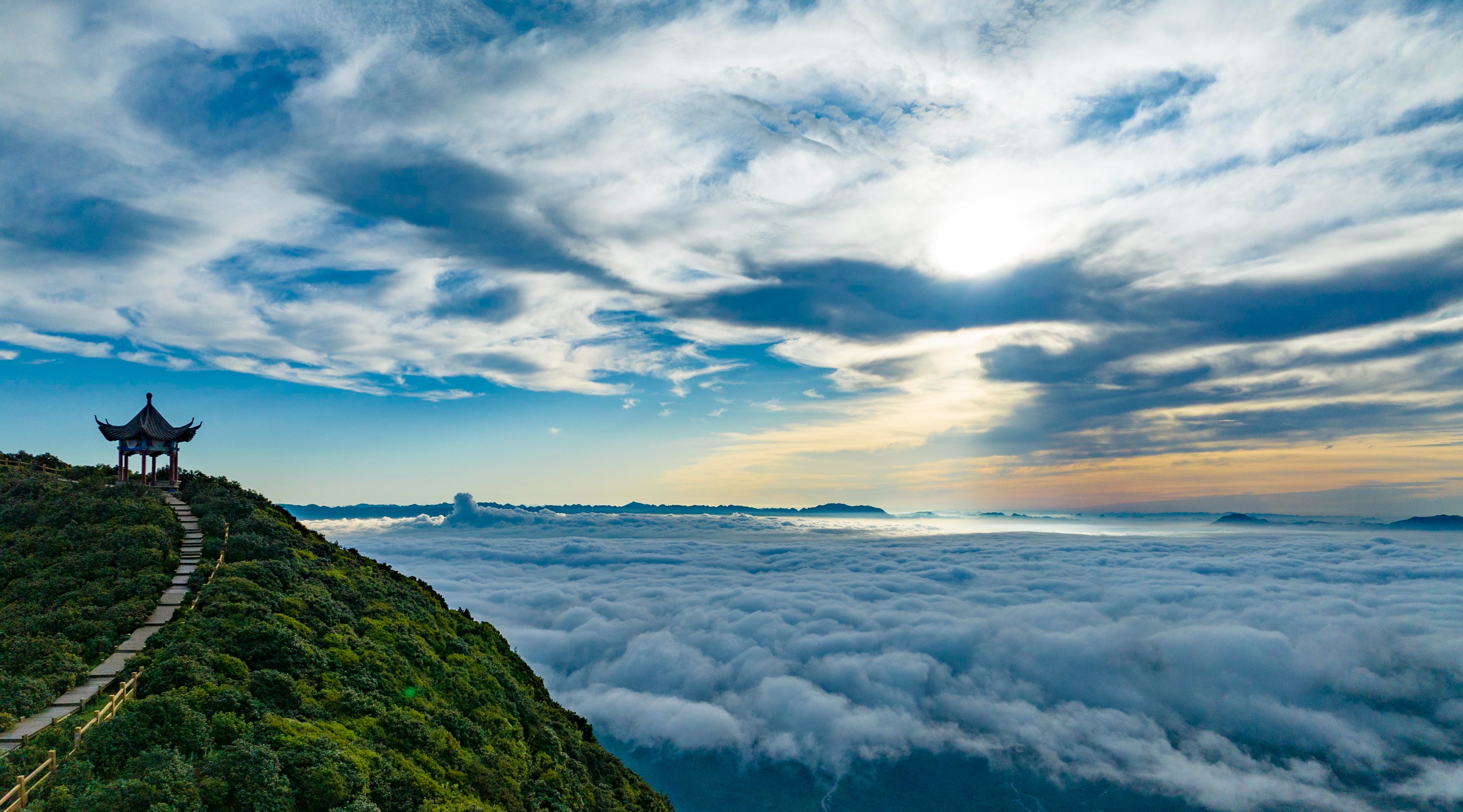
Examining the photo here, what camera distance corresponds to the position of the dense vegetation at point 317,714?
18.2 metres

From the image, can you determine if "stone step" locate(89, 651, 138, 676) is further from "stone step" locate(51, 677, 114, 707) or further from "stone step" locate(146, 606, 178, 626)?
"stone step" locate(146, 606, 178, 626)

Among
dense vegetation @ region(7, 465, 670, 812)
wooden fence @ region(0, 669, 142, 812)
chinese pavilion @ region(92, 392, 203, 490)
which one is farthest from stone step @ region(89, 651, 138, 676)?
chinese pavilion @ region(92, 392, 203, 490)

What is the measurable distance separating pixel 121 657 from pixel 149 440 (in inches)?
1252

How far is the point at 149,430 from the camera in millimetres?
50938

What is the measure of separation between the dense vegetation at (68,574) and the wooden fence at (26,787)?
681cm

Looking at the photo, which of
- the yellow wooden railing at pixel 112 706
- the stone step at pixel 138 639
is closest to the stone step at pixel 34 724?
the yellow wooden railing at pixel 112 706

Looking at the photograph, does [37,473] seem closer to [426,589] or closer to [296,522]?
Answer: [296,522]

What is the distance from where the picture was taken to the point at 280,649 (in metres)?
27.1

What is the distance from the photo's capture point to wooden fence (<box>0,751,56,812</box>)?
1677 cm

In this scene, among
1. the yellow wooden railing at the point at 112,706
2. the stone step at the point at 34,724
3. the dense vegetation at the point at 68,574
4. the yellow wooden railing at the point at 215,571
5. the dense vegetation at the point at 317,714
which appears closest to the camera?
the dense vegetation at the point at 317,714

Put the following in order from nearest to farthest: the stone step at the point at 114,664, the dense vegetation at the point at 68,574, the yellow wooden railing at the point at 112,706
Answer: the yellow wooden railing at the point at 112,706 < the dense vegetation at the point at 68,574 < the stone step at the point at 114,664

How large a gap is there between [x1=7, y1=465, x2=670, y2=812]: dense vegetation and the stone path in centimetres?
95

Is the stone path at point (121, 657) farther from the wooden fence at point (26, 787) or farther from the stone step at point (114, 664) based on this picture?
the wooden fence at point (26, 787)

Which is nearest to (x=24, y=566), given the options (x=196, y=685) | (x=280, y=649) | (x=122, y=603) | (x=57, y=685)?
(x=122, y=603)
